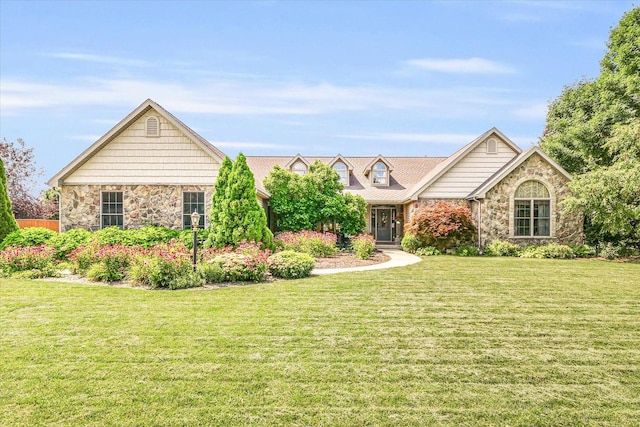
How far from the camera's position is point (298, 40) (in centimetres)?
1170

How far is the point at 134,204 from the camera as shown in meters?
16.8

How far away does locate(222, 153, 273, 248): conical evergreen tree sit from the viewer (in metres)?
13.5

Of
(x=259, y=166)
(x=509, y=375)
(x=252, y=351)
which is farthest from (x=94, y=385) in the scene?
(x=259, y=166)

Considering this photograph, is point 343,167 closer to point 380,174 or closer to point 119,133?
point 380,174

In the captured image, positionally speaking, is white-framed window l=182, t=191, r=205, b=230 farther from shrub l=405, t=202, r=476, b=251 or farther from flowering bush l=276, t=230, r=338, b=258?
shrub l=405, t=202, r=476, b=251

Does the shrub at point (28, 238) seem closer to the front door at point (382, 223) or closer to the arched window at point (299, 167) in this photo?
the arched window at point (299, 167)

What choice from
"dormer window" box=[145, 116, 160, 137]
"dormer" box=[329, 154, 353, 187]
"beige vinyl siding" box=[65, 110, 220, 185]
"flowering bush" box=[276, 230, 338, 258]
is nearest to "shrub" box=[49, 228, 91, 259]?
"beige vinyl siding" box=[65, 110, 220, 185]

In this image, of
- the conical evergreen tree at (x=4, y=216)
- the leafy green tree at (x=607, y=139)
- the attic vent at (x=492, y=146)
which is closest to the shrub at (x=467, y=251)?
the leafy green tree at (x=607, y=139)

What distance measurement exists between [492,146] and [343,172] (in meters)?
9.17

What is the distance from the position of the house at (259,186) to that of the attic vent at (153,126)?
0.13ft

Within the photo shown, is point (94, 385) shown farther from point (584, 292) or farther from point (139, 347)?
point (584, 292)

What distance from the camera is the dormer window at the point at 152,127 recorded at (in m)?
16.4

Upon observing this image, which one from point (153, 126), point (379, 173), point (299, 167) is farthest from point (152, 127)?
point (379, 173)

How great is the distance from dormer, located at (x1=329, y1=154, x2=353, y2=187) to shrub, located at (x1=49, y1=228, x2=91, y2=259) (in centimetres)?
1531
